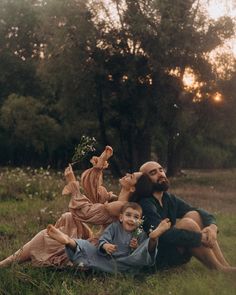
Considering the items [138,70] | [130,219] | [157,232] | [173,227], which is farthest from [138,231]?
[138,70]

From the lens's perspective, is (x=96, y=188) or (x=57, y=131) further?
(x=57, y=131)

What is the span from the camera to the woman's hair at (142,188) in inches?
302

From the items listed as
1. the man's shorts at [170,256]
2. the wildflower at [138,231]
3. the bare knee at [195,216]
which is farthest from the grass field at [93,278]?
the bare knee at [195,216]

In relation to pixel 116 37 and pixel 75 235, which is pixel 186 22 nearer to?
pixel 116 37

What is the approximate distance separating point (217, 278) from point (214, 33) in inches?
911

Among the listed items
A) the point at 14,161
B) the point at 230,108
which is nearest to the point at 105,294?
the point at 230,108

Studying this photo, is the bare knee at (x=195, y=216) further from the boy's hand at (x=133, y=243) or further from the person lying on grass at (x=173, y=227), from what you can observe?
the boy's hand at (x=133, y=243)

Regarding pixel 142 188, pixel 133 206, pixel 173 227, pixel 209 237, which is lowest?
pixel 209 237

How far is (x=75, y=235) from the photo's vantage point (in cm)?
760

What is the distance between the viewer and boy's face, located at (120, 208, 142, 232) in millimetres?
7086

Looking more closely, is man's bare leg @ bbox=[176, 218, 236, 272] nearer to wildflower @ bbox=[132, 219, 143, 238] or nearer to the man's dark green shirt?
the man's dark green shirt

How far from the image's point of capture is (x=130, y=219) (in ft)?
23.3

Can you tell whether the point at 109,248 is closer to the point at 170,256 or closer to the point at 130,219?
the point at 130,219

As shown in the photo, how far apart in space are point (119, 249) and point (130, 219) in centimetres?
42
